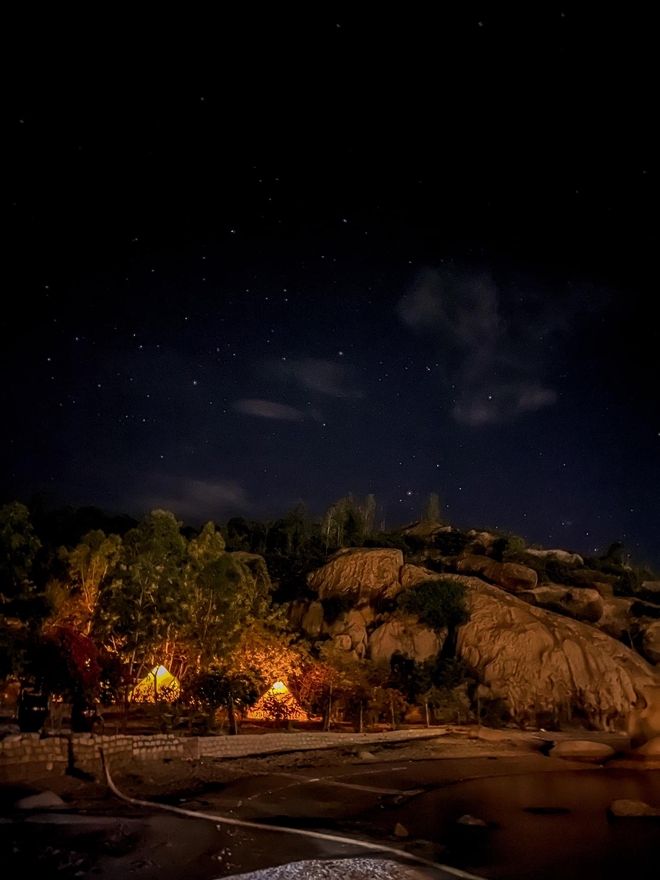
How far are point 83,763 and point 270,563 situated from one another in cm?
3044

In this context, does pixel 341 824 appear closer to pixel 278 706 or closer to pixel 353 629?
pixel 278 706

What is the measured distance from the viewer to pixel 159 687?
67.6ft

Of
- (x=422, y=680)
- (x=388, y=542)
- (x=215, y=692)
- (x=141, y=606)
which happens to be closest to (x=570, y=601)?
(x=388, y=542)

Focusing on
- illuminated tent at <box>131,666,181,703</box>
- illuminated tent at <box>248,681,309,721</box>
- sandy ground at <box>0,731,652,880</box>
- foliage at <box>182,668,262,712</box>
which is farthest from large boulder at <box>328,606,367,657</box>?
foliage at <box>182,668,262,712</box>

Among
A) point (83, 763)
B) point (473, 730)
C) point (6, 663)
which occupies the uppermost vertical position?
point (6, 663)

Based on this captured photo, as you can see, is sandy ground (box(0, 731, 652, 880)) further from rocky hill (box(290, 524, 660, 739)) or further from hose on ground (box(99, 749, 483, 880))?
rocky hill (box(290, 524, 660, 739))

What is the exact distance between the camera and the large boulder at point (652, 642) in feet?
120

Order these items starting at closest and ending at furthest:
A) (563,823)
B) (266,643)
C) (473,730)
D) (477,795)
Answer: (563,823) < (477,795) < (266,643) < (473,730)

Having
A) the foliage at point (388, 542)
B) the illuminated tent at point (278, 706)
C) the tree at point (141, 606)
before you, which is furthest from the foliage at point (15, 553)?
the foliage at point (388, 542)

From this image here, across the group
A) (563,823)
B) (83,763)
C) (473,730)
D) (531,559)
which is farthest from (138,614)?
(531,559)

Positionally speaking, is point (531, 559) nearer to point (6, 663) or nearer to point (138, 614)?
point (138, 614)

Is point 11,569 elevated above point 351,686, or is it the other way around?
point 11,569

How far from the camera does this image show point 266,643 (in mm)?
20594

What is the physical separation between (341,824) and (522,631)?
78.1 feet
